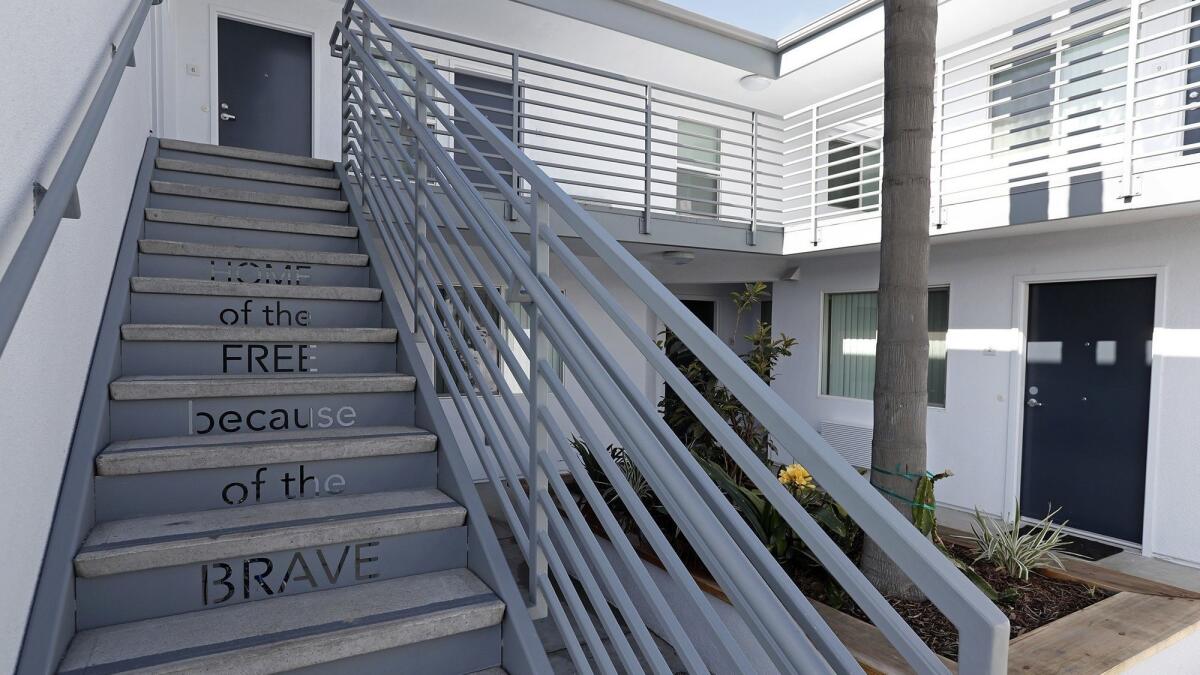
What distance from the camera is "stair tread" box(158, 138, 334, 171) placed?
3.31 meters

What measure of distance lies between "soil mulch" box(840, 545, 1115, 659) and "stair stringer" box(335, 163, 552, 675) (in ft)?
5.38

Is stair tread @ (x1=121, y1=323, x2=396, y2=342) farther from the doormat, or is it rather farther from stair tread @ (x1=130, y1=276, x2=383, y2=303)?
the doormat

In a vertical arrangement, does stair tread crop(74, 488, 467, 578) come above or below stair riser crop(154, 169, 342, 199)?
below

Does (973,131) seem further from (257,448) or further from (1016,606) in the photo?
(257,448)

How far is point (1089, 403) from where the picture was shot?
516 cm

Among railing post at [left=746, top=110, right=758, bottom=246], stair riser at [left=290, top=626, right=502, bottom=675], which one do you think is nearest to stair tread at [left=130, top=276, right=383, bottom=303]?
stair riser at [left=290, top=626, right=502, bottom=675]

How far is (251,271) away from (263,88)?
413 cm

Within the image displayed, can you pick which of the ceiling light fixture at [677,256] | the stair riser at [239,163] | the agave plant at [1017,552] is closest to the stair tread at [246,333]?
the stair riser at [239,163]

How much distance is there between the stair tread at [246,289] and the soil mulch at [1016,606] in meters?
2.43

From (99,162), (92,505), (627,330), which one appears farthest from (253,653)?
(99,162)

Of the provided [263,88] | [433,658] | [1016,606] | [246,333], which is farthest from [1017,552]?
[263,88]

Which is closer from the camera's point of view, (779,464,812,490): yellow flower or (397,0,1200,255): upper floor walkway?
(779,464,812,490): yellow flower

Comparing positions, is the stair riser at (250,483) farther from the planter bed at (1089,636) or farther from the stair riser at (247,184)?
the stair riser at (247,184)

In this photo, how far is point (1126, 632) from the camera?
2561 millimetres
